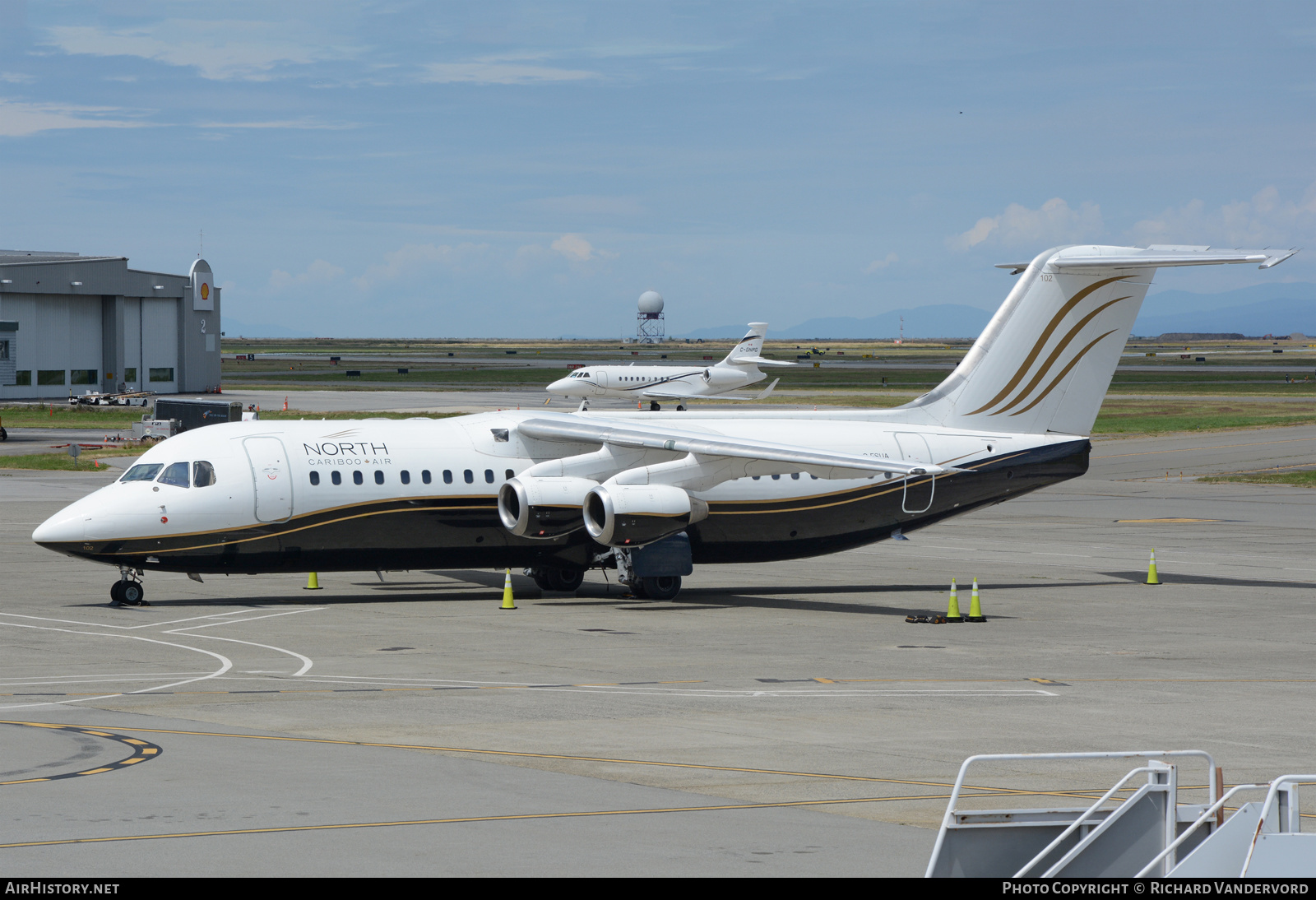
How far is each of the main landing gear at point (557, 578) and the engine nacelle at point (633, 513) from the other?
7.22 feet

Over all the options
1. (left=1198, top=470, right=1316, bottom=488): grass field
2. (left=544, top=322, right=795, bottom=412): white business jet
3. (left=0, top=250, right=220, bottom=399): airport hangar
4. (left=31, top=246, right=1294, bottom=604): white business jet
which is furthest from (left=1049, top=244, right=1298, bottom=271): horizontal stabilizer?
(left=0, top=250, right=220, bottom=399): airport hangar

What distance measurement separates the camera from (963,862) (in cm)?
861

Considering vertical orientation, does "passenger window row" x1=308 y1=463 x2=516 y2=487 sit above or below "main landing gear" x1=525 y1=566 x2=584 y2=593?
above

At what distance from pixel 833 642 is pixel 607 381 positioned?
248ft

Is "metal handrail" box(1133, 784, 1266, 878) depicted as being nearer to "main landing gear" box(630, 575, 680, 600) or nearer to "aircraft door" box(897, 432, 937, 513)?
"main landing gear" box(630, 575, 680, 600)

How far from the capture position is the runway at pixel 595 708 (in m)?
12.3

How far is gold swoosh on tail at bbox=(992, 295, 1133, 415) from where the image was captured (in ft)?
112

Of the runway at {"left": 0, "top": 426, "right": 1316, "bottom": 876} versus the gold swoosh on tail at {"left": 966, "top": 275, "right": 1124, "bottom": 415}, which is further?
the gold swoosh on tail at {"left": 966, "top": 275, "right": 1124, "bottom": 415}

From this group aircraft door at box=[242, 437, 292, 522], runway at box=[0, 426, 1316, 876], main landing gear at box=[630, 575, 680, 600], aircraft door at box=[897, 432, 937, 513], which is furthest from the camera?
aircraft door at box=[897, 432, 937, 513]

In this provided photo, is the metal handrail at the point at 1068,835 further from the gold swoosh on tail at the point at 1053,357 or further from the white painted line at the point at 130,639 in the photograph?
the gold swoosh on tail at the point at 1053,357

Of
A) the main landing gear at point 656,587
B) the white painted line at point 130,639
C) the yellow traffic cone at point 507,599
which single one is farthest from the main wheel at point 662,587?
the white painted line at point 130,639

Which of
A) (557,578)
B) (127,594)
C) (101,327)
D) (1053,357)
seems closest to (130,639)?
(127,594)

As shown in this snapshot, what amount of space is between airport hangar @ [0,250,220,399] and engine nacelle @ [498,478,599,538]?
78035 millimetres

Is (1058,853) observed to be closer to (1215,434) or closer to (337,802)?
(337,802)
